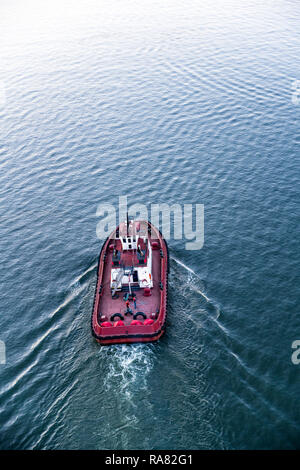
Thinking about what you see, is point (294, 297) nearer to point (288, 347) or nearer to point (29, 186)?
point (288, 347)

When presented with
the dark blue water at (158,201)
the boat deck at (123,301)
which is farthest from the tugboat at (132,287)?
the dark blue water at (158,201)

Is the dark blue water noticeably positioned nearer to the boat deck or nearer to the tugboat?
the tugboat

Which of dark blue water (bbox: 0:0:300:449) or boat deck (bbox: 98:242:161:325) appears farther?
boat deck (bbox: 98:242:161:325)

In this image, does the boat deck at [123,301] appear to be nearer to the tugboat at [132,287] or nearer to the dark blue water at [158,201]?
the tugboat at [132,287]

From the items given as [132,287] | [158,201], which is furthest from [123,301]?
[158,201]

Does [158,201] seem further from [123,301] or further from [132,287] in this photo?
[123,301]

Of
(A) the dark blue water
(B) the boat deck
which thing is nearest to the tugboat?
(B) the boat deck
